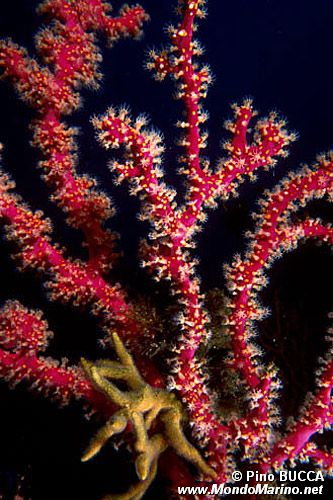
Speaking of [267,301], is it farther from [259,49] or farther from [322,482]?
[259,49]

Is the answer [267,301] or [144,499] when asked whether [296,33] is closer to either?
[267,301]

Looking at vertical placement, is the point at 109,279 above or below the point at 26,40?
below

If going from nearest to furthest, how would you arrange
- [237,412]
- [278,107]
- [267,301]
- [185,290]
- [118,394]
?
[118,394]
[185,290]
[237,412]
[278,107]
[267,301]

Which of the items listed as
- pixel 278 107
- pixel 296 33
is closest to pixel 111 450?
pixel 278 107

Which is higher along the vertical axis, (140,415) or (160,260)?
(160,260)

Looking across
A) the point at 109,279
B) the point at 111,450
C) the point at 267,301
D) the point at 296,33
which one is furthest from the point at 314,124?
the point at 111,450

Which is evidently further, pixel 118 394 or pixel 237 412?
pixel 237 412

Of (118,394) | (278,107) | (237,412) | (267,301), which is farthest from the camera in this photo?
A: (267,301)

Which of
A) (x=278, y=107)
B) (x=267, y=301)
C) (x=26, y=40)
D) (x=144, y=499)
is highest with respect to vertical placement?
(x=26, y=40)
